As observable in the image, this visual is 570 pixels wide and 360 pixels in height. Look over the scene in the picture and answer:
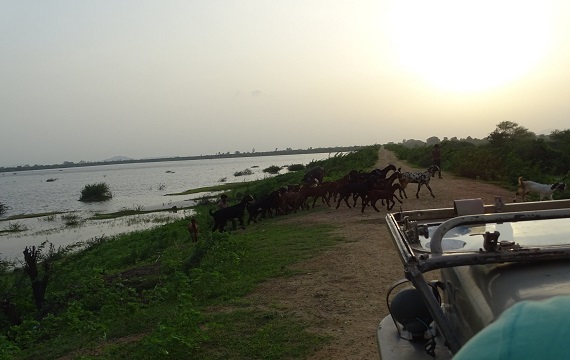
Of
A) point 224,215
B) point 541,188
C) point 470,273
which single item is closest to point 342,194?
point 224,215

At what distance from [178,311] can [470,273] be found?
5222 mm

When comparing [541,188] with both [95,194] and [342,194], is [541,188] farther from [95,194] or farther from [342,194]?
[95,194]

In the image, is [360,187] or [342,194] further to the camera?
[342,194]

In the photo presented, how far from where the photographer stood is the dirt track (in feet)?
18.7

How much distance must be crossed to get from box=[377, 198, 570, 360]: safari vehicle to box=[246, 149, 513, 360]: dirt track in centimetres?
260

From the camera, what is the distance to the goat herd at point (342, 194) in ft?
49.4

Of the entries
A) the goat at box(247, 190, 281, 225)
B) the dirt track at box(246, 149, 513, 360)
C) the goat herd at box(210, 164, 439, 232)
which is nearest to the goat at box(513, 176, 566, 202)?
the goat herd at box(210, 164, 439, 232)

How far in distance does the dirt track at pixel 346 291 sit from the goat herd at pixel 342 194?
7.97 ft

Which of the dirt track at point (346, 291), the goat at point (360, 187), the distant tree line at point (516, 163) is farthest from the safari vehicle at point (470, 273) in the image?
the distant tree line at point (516, 163)

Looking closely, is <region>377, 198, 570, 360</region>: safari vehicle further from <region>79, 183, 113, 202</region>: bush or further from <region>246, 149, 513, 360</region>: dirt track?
<region>79, 183, 113, 202</region>: bush

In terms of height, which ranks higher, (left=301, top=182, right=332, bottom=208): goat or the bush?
(left=301, top=182, right=332, bottom=208): goat

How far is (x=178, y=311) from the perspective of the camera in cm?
677

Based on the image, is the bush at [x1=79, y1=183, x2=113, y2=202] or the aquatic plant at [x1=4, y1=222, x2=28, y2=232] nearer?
the aquatic plant at [x1=4, y1=222, x2=28, y2=232]

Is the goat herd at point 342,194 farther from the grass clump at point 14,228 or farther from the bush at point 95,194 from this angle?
the bush at point 95,194
